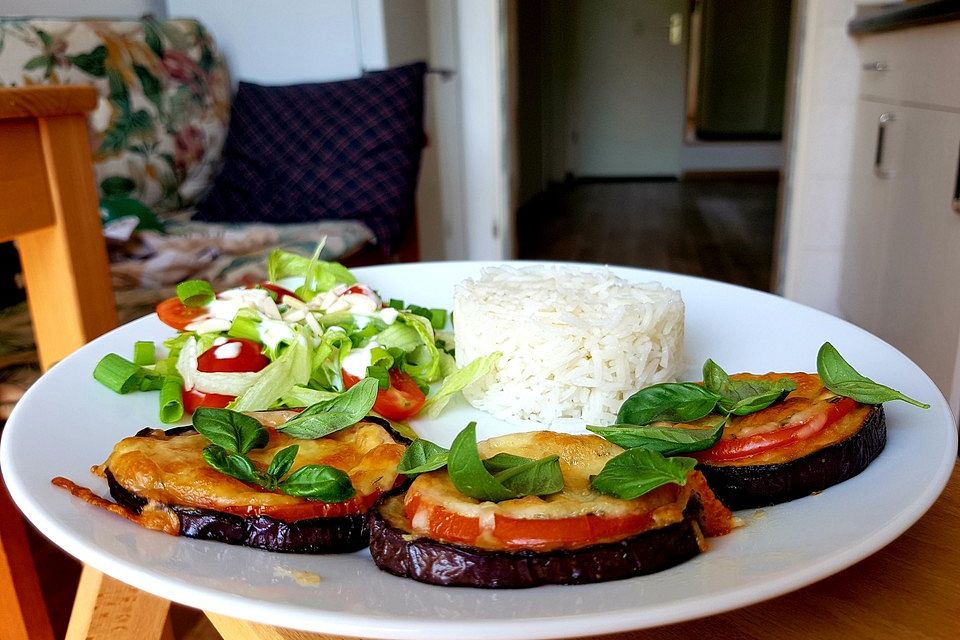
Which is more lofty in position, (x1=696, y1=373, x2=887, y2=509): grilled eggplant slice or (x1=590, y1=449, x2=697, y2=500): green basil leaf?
(x1=590, y1=449, x2=697, y2=500): green basil leaf

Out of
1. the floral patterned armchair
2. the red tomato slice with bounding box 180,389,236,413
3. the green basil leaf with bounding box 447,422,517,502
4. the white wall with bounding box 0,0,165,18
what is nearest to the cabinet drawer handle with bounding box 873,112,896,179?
the floral patterned armchair

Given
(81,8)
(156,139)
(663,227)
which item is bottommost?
(663,227)

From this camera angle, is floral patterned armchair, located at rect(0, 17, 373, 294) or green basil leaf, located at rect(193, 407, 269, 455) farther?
floral patterned armchair, located at rect(0, 17, 373, 294)

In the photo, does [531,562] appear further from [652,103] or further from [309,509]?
[652,103]

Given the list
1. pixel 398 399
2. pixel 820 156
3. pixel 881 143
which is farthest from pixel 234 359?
pixel 820 156

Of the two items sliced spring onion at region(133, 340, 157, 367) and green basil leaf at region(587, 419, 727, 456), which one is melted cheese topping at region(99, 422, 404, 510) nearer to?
green basil leaf at region(587, 419, 727, 456)

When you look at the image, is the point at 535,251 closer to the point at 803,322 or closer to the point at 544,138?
the point at 544,138
